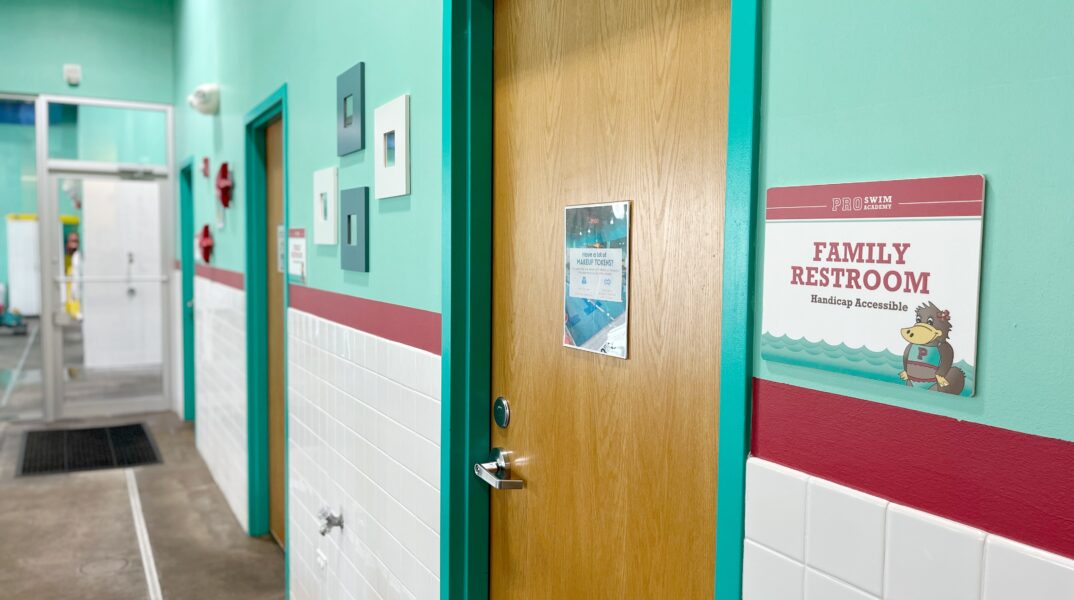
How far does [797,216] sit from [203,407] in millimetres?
5192

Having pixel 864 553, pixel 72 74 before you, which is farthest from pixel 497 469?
pixel 72 74

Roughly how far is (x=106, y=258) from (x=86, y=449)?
6.39 ft

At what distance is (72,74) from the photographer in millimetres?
6199

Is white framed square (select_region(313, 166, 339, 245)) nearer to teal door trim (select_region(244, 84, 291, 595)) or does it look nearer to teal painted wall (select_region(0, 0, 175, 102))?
teal door trim (select_region(244, 84, 291, 595))

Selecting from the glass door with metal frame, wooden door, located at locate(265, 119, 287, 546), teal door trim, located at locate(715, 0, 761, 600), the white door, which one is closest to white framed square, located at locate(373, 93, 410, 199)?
teal door trim, located at locate(715, 0, 761, 600)

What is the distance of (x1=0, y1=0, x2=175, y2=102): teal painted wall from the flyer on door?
617 centimetres

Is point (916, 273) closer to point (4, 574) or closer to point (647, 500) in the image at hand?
point (647, 500)

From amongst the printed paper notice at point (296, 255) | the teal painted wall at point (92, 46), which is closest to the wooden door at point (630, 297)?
the printed paper notice at point (296, 255)

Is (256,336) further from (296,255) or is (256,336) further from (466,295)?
(466,295)

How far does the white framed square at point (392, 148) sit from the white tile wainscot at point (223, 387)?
2111 mm

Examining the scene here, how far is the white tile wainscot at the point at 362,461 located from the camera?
200 centimetres

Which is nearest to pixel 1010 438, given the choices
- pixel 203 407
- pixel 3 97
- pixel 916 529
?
pixel 916 529

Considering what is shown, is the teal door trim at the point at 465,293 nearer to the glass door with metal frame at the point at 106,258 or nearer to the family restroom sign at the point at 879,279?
the family restroom sign at the point at 879,279

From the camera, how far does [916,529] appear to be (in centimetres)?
83
